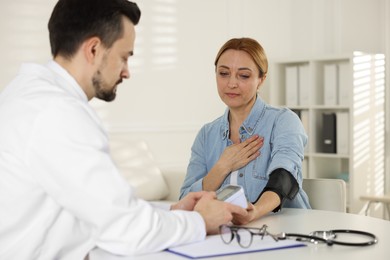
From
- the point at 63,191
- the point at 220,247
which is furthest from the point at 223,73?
the point at 63,191

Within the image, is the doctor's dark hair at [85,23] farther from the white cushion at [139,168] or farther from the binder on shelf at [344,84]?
the binder on shelf at [344,84]

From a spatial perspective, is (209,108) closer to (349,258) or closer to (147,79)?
(147,79)

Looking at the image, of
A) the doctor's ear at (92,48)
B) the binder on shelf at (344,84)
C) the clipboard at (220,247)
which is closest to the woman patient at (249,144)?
the clipboard at (220,247)

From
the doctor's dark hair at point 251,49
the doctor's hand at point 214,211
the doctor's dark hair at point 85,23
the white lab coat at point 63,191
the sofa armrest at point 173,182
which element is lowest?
the sofa armrest at point 173,182

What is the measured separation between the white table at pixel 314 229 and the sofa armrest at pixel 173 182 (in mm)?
2400

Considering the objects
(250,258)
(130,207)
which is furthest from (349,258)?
(130,207)

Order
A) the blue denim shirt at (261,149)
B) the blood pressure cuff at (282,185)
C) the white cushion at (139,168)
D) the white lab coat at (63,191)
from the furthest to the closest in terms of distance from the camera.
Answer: the white cushion at (139,168)
the blue denim shirt at (261,149)
the blood pressure cuff at (282,185)
the white lab coat at (63,191)

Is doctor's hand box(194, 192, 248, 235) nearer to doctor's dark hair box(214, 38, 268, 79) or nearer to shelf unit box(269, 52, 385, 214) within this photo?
doctor's dark hair box(214, 38, 268, 79)

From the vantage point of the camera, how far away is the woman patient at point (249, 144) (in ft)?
7.06

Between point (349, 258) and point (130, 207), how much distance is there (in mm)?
530

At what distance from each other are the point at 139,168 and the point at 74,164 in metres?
3.02

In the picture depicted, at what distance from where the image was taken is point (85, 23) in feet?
5.11

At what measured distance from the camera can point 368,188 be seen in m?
5.16

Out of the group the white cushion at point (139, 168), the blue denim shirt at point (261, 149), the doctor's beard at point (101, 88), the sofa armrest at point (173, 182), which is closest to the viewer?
the doctor's beard at point (101, 88)
